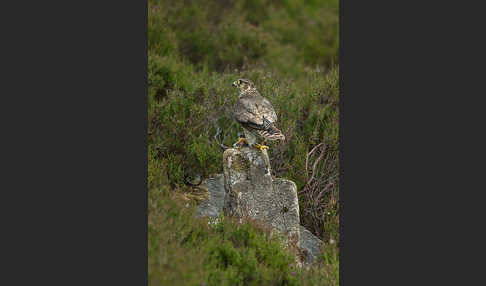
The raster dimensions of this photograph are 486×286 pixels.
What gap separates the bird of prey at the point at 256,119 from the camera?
5.79 meters

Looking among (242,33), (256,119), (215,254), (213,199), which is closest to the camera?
(215,254)

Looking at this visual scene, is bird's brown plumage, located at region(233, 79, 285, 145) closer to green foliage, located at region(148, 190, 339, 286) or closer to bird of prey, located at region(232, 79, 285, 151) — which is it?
bird of prey, located at region(232, 79, 285, 151)

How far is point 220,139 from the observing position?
29.1 feet

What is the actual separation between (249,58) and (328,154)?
6771 millimetres

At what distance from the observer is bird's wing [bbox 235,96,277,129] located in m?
5.82

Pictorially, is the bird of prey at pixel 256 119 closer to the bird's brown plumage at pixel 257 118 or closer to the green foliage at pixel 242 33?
the bird's brown plumage at pixel 257 118

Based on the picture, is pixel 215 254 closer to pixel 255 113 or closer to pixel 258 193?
pixel 258 193

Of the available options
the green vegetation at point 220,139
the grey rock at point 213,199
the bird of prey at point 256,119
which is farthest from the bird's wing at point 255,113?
the grey rock at point 213,199

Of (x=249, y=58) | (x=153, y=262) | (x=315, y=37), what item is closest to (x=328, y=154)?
(x=153, y=262)

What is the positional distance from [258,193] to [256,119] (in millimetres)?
977

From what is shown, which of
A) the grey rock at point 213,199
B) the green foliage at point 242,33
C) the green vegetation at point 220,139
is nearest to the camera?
the green vegetation at point 220,139

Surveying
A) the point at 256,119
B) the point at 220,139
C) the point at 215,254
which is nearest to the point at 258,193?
the point at 256,119

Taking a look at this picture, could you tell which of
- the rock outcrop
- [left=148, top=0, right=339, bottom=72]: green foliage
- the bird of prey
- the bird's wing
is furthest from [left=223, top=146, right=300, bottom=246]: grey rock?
[left=148, top=0, right=339, bottom=72]: green foliage

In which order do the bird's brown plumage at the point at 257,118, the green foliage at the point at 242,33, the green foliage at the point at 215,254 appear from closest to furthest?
the green foliage at the point at 215,254 < the bird's brown plumage at the point at 257,118 < the green foliage at the point at 242,33
